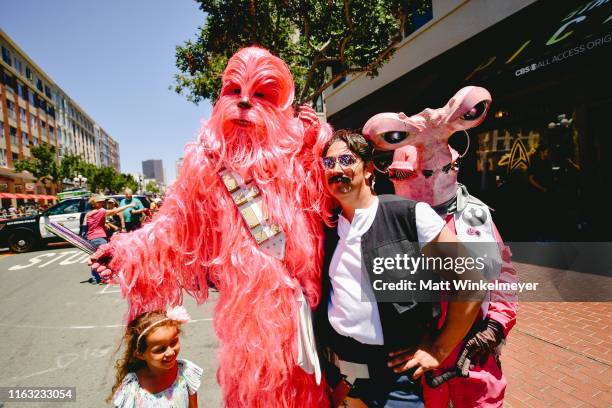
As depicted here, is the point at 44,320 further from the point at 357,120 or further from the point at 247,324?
the point at 357,120

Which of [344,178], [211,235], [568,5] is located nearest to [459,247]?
[344,178]

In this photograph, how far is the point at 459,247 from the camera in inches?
51.0

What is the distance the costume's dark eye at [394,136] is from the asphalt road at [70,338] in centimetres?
252

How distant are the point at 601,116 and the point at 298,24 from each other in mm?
6361

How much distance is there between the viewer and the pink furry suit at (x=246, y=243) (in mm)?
1431

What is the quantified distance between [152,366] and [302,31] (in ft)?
26.4

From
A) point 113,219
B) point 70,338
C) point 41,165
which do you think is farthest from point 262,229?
point 41,165

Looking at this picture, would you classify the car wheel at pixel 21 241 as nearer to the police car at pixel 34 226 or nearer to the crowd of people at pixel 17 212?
the police car at pixel 34 226

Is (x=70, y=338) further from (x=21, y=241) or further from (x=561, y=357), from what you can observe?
(x=21, y=241)

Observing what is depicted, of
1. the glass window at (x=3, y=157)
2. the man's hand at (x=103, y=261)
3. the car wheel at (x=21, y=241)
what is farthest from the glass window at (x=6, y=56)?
the man's hand at (x=103, y=261)

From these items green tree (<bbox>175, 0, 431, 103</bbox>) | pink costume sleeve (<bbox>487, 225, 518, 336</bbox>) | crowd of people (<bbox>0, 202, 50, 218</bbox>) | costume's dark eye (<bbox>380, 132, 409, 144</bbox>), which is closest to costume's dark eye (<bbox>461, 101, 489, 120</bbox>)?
costume's dark eye (<bbox>380, 132, 409, 144</bbox>)

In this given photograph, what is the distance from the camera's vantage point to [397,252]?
1269mm

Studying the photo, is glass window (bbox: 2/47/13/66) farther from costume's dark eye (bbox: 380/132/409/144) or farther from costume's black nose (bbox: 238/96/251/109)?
costume's dark eye (bbox: 380/132/409/144)

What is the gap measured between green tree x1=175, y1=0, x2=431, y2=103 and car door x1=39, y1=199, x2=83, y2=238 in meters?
6.09
